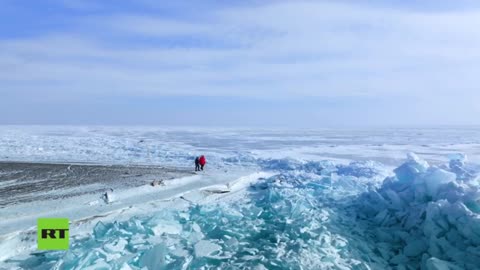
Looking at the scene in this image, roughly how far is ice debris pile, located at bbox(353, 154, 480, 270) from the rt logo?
4.09 metres

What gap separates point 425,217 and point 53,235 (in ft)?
16.7

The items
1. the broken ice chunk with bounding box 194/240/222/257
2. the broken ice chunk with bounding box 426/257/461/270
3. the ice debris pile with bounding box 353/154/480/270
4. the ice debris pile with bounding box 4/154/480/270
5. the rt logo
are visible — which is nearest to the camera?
the rt logo

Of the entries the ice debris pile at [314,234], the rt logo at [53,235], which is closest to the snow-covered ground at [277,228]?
the ice debris pile at [314,234]

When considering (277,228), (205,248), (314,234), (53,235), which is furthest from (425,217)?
(53,235)

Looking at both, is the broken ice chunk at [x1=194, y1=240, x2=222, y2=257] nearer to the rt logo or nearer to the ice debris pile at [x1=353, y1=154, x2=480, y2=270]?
the rt logo

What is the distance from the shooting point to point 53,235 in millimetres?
4477

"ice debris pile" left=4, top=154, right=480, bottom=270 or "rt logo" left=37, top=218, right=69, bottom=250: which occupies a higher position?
"rt logo" left=37, top=218, right=69, bottom=250

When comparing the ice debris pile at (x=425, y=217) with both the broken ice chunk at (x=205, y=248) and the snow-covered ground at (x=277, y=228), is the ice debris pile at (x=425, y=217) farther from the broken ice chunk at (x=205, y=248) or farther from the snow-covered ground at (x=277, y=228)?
the broken ice chunk at (x=205, y=248)

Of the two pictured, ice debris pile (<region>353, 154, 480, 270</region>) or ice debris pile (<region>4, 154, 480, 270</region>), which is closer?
ice debris pile (<region>4, 154, 480, 270</region>)

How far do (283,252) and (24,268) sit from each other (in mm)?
3123

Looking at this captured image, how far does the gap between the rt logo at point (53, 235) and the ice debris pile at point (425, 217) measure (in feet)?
13.4

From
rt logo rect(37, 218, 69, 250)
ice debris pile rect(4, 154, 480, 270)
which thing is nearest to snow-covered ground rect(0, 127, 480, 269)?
A: ice debris pile rect(4, 154, 480, 270)

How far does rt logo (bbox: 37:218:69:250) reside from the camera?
4.36 metres

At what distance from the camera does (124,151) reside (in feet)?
62.2
